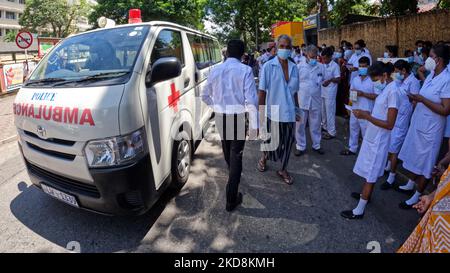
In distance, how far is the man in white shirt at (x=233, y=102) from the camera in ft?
9.67

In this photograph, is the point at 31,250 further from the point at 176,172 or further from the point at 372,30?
the point at 372,30

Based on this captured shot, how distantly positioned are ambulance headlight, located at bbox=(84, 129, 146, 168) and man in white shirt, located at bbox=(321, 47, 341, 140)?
4.22 meters

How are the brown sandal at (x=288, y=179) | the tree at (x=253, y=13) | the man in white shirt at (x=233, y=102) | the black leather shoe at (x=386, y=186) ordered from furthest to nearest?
1. the tree at (x=253, y=13)
2. the brown sandal at (x=288, y=179)
3. the black leather shoe at (x=386, y=186)
4. the man in white shirt at (x=233, y=102)

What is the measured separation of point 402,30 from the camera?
9875mm

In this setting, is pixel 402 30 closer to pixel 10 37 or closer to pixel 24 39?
pixel 24 39

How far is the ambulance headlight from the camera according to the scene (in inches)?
90.0

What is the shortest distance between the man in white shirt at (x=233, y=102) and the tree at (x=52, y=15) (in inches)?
1679

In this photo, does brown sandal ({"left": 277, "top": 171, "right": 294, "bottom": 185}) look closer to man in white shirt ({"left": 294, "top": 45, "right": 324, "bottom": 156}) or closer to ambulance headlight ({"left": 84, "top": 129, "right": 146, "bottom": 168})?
man in white shirt ({"left": 294, "top": 45, "right": 324, "bottom": 156})

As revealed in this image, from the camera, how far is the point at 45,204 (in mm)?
3307

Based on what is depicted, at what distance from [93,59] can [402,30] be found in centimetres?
1085

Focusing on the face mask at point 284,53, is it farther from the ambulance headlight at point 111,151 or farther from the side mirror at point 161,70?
the ambulance headlight at point 111,151

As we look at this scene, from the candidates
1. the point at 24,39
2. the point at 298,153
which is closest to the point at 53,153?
the point at 298,153

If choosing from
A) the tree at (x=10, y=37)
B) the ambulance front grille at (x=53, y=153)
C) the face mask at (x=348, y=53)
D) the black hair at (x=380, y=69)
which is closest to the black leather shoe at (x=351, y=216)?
the black hair at (x=380, y=69)

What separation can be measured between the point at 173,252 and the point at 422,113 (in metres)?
3.09
